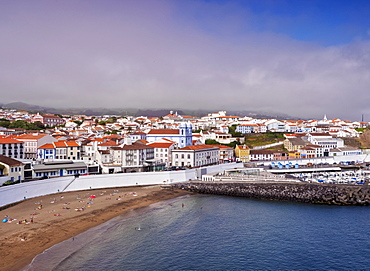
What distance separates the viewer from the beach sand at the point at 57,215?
17.2m

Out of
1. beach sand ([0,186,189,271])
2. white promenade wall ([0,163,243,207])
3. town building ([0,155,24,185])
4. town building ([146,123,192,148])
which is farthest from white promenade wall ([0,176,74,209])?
town building ([146,123,192,148])

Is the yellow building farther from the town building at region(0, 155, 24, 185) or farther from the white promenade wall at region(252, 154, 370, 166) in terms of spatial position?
the town building at region(0, 155, 24, 185)

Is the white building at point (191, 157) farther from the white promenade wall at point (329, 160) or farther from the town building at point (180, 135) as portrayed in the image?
the white promenade wall at point (329, 160)

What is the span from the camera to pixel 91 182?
107 feet

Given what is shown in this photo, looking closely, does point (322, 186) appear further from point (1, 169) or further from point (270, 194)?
point (1, 169)

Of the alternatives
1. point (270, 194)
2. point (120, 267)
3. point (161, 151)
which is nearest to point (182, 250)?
point (120, 267)

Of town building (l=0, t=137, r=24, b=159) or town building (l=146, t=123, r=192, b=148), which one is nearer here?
town building (l=0, t=137, r=24, b=159)

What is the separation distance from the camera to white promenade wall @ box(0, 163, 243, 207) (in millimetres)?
25438

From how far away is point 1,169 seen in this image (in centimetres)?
2697

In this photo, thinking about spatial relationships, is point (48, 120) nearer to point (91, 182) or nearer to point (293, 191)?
point (91, 182)

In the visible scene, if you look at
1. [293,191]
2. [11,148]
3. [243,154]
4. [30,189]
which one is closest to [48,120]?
[11,148]

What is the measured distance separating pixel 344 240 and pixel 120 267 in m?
13.2

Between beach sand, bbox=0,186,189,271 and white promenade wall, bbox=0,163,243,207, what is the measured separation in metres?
0.68

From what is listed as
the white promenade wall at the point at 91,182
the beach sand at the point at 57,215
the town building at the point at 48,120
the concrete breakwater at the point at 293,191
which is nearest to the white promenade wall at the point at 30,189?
the white promenade wall at the point at 91,182
